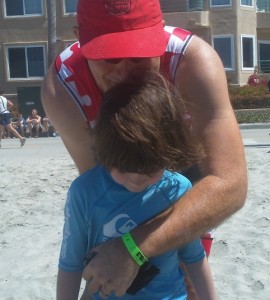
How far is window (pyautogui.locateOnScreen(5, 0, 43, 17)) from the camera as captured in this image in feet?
100

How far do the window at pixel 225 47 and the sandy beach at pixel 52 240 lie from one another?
2180 centimetres

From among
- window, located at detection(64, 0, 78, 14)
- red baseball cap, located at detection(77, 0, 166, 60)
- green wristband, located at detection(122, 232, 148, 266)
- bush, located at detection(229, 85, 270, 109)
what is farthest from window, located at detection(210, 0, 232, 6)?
green wristband, located at detection(122, 232, 148, 266)

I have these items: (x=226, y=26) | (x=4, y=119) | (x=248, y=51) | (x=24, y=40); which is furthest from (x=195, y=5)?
(x=4, y=119)

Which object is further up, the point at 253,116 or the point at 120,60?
the point at 120,60

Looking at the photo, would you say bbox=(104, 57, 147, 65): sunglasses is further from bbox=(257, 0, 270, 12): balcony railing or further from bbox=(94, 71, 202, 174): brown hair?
bbox=(257, 0, 270, 12): balcony railing

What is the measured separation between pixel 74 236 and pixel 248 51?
101 ft

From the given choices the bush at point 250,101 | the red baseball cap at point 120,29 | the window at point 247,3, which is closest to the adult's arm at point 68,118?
the red baseball cap at point 120,29

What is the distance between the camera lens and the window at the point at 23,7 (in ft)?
100

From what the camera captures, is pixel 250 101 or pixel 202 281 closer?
pixel 202 281

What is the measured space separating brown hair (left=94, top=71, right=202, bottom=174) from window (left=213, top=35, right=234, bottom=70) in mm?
29168

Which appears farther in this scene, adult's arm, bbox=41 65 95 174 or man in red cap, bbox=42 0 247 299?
adult's arm, bbox=41 65 95 174

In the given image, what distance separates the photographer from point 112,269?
208 centimetres

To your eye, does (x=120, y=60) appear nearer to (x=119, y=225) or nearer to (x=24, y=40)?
(x=119, y=225)

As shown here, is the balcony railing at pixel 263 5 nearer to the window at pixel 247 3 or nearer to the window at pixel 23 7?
the window at pixel 247 3
